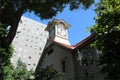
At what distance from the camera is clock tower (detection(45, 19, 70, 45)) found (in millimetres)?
30006

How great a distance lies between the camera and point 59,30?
30.7 metres

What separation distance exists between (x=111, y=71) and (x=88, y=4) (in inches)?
335

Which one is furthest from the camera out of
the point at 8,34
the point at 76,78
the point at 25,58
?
the point at 25,58

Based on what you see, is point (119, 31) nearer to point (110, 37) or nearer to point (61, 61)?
point (110, 37)

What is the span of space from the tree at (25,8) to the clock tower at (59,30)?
10940mm

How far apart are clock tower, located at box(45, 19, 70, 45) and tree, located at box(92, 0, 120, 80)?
16941 millimetres

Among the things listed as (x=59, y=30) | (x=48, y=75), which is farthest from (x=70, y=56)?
(x=59, y=30)

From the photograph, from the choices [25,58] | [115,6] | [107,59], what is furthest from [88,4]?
[25,58]

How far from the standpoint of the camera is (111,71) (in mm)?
11750

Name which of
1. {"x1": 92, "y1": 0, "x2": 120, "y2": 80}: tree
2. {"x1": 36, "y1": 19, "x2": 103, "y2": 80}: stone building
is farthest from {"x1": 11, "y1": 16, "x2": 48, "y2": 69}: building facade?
{"x1": 92, "y1": 0, "x2": 120, "y2": 80}: tree

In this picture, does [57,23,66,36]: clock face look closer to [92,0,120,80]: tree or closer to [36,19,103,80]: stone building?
[36,19,103,80]: stone building

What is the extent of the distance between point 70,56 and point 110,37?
39.8 ft

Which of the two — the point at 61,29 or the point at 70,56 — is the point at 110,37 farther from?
the point at 61,29

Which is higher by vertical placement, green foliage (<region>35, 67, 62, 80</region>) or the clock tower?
the clock tower
